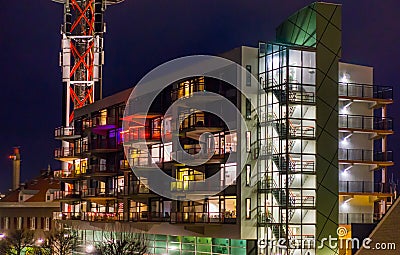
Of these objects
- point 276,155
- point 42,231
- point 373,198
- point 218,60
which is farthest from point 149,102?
point 42,231

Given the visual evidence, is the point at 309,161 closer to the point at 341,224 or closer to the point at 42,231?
the point at 341,224

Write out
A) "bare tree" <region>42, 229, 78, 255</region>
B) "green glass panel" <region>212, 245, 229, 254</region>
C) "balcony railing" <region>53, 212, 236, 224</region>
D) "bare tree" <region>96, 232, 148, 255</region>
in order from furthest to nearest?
"bare tree" <region>42, 229, 78, 255</region> → "bare tree" <region>96, 232, 148, 255</region> → "green glass panel" <region>212, 245, 229, 254</region> → "balcony railing" <region>53, 212, 236, 224</region>

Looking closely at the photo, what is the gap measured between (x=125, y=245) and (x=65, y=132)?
77.4 ft

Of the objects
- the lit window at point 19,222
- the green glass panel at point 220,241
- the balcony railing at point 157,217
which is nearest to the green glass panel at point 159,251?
the balcony railing at point 157,217

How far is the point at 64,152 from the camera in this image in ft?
261

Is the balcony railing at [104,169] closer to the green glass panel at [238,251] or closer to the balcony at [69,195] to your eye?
the balcony at [69,195]

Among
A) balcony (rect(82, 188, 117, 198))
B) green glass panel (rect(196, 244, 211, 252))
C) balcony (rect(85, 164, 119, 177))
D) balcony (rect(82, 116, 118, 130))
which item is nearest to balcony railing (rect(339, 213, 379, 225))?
green glass panel (rect(196, 244, 211, 252))

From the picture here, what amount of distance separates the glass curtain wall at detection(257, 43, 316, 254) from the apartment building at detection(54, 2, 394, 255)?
6cm

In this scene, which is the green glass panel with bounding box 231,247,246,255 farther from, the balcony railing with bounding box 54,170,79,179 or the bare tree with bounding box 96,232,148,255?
the balcony railing with bounding box 54,170,79,179

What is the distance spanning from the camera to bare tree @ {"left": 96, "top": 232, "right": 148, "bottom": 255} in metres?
56.0

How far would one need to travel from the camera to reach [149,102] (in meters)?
62.6

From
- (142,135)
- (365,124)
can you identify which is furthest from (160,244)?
(365,124)

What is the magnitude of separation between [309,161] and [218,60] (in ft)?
28.8

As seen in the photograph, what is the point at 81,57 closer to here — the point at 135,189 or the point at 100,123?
the point at 100,123
